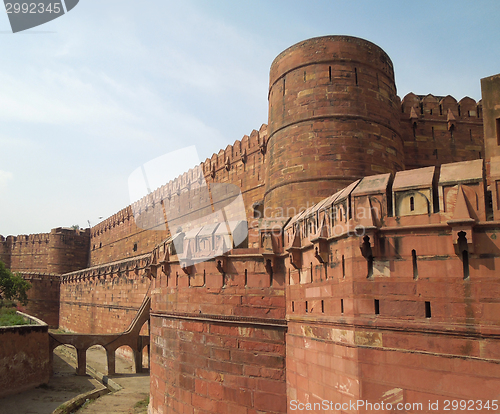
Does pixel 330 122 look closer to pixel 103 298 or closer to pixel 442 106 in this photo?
pixel 442 106

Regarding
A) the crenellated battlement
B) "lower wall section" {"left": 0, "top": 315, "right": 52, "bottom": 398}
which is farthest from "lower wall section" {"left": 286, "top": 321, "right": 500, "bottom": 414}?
"lower wall section" {"left": 0, "top": 315, "right": 52, "bottom": 398}

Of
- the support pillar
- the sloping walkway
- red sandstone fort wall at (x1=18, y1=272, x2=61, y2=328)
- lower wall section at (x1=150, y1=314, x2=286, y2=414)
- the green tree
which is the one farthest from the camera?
red sandstone fort wall at (x1=18, y1=272, x2=61, y2=328)

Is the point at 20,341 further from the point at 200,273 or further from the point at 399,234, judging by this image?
the point at 399,234

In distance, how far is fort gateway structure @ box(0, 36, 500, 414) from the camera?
15.6ft

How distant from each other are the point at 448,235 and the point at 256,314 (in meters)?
3.51

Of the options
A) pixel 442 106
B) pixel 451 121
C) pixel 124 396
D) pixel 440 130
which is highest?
pixel 442 106

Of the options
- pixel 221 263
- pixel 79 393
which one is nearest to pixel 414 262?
pixel 221 263

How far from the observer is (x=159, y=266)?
9523 mm

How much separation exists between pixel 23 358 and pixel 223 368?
11726mm

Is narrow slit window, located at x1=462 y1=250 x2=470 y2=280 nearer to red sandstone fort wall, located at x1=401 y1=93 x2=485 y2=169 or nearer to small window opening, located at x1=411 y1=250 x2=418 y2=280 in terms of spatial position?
small window opening, located at x1=411 y1=250 x2=418 y2=280

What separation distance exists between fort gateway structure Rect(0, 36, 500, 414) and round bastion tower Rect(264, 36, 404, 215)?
3 cm

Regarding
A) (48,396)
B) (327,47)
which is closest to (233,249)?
(327,47)

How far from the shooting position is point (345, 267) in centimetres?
560

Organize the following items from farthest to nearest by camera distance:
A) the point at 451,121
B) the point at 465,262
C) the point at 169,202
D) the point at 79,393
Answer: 1. the point at 169,202
2. the point at 79,393
3. the point at 451,121
4. the point at 465,262
